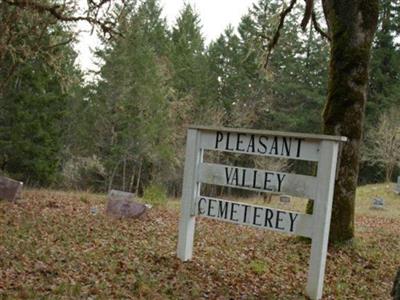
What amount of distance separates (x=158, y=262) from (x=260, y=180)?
5.36ft

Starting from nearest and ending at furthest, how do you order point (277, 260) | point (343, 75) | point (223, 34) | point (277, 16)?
point (277, 260) → point (343, 75) → point (277, 16) → point (223, 34)

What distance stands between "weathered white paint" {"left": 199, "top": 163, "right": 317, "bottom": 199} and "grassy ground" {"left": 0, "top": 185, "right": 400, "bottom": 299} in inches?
42.3

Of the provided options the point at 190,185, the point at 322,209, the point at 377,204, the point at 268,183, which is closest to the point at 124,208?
the point at 190,185

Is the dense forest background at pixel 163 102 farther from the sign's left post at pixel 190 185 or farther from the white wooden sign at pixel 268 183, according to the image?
the white wooden sign at pixel 268 183

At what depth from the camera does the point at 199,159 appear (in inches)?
224

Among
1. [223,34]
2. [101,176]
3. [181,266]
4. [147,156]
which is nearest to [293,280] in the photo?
[181,266]

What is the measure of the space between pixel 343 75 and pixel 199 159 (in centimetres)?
295

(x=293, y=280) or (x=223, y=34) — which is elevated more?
(x=223, y=34)

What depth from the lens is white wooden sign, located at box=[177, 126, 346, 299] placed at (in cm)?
485

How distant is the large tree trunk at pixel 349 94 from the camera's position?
7160 mm

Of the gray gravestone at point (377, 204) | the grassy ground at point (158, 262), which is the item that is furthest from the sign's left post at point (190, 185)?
the gray gravestone at point (377, 204)

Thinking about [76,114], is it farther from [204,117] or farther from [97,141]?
[204,117]

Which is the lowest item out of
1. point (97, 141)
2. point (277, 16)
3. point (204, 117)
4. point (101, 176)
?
point (101, 176)

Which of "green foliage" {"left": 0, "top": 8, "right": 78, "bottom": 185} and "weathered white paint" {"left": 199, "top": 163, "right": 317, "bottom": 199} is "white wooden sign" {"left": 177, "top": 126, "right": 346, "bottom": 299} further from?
"green foliage" {"left": 0, "top": 8, "right": 78, "bottom": 185}
